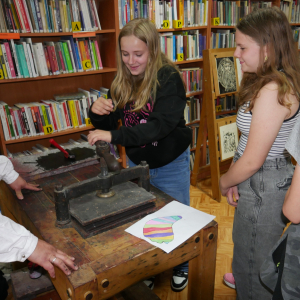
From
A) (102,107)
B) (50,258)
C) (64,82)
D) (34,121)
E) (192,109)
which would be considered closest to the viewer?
(50,258)

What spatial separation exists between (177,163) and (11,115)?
142 centimetres

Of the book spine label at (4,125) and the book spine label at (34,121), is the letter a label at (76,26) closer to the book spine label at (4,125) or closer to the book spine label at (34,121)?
the book spine label at (34,121)

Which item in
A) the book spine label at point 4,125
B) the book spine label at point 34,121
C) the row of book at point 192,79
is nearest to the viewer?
the book spine label at point 4,125

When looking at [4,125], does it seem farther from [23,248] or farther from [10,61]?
[23,248]

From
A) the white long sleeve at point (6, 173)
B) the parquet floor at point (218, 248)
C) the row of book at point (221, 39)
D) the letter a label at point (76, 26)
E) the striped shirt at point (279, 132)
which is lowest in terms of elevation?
the parquet floor at point (218, 248)

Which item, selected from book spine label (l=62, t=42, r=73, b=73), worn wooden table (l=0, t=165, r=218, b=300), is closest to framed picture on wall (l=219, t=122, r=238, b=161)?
Result: book spine label (l=62, t=42, r=73, b=73)

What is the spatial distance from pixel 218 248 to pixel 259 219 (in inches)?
45.5

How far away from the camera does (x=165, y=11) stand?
2.89 metres

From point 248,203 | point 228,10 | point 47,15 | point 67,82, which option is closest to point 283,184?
point 248,203

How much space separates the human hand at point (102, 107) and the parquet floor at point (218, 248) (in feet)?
3.85

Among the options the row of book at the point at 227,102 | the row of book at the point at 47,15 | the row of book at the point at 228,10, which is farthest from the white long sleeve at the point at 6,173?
the row of book at the point at 228,10

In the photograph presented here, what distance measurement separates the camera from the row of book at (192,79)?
10.6ft

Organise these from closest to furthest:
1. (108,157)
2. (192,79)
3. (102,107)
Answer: (108,157)
(102,107)
(192,79)

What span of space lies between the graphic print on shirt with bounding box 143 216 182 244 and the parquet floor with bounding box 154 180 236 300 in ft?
3.15
